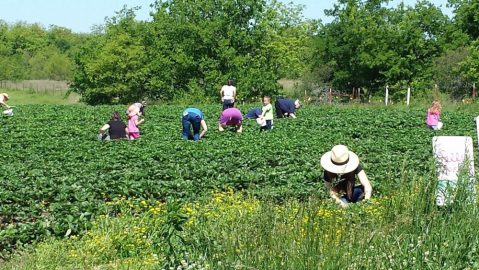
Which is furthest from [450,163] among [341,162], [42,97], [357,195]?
[42,97]

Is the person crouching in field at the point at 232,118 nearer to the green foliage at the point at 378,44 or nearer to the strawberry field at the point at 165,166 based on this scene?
the strawberry field at the point at 165,166

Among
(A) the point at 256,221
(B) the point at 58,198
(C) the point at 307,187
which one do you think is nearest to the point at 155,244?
(A) the point at 256,221

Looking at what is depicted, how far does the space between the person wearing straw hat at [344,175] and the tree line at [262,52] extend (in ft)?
131

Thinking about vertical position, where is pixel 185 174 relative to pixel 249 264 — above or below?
below

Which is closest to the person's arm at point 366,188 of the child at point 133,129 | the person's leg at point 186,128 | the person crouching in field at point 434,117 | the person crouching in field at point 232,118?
the person's leg at point 186,128

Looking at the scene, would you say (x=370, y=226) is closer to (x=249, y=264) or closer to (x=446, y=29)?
(x=249, y=264)

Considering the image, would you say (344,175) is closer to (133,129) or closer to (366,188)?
(366,188)

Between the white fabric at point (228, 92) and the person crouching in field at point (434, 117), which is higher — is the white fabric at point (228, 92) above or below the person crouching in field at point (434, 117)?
above

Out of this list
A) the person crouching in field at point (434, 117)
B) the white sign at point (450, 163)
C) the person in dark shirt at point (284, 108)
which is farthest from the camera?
the person in dark shirt at point (284, 108)

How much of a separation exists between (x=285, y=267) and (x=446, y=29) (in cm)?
5379

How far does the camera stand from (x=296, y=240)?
18.4 ft

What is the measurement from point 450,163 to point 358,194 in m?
1.53

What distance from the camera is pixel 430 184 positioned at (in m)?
7.40

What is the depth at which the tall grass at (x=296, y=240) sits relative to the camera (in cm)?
543
